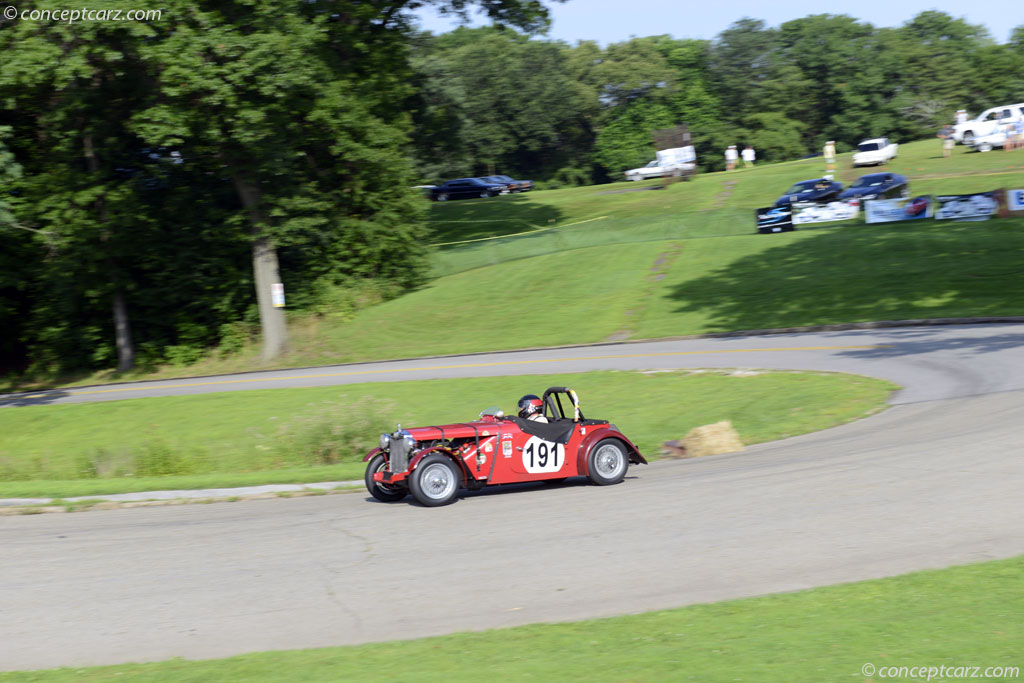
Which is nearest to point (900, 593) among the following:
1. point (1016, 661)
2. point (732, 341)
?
point (1016, 661)

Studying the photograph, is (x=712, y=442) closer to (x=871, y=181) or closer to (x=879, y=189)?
(x=879, y=189)

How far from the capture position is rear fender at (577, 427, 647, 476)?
12703 millimetres

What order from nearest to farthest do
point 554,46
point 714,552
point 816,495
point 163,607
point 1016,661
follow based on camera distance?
point 1016,661 < point 163,607 < point 714,552 < point 816,495 < point 554,46

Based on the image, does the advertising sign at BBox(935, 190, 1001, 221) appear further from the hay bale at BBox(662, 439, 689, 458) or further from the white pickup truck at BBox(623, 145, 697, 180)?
the white pickup truck at BBox(623, 145, 697, 180)

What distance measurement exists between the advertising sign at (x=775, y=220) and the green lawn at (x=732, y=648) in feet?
121

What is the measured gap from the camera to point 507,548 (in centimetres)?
941

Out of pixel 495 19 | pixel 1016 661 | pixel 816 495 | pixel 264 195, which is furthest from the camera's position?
pixel 495 19

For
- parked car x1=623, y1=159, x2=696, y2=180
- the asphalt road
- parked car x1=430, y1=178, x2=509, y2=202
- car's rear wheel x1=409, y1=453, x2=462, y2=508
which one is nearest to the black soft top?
the asphalt road

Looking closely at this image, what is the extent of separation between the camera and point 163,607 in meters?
8.14

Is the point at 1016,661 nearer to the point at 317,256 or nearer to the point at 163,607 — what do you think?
the point at 163,607

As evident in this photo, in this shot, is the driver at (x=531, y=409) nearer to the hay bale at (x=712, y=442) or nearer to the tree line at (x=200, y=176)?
the hay bale at (x=712, y=442)

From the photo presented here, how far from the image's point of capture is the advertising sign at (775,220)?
140 ft

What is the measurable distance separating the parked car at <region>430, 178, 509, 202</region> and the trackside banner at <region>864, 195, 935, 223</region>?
129 feet

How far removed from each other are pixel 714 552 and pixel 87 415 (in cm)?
2250
